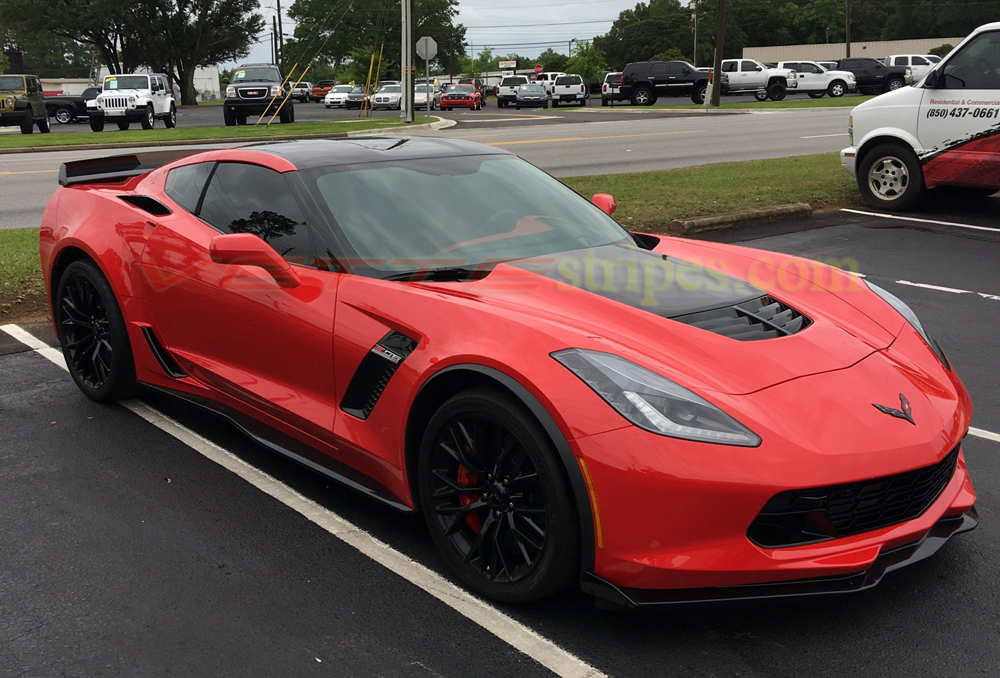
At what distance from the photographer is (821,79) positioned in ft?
156

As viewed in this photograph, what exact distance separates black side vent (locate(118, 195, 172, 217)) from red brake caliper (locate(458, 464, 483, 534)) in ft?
7.49

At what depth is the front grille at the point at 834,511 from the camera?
2.61m

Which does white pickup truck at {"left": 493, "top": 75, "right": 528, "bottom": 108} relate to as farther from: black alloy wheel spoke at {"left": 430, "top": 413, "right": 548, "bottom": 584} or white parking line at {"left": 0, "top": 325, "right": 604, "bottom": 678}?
black alloy wheel spoke at {"left": 430, "top": 413, "right": 548, "bottom": 584}

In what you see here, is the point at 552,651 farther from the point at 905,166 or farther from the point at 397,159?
the point at 905,166

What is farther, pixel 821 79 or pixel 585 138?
pixel 821 79

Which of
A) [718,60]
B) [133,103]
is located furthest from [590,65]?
[133,103]

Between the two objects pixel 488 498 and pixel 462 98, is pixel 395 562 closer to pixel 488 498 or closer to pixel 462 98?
pixel 488 498

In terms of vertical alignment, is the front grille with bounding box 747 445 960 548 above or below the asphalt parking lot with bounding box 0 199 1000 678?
above

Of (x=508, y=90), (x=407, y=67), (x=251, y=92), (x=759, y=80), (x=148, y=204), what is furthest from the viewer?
(x=508, y=90)

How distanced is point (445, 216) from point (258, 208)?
868mm

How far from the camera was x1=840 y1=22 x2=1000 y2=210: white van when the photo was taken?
9.77 m

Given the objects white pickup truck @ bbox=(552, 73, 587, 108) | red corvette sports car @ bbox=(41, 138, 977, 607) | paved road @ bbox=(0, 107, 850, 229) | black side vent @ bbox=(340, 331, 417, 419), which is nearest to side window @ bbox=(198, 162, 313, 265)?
red corvette sports car @ bbox=(41, 138, 977, 607)

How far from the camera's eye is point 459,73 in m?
135

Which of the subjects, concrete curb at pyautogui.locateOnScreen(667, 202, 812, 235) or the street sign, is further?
the street sign
